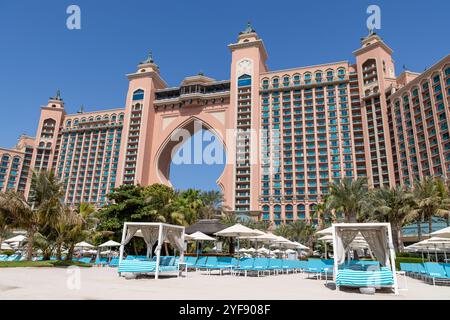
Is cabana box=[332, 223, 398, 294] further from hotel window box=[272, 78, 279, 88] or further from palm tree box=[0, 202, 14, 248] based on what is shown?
hotel window box=[272, 78, 279, 88]

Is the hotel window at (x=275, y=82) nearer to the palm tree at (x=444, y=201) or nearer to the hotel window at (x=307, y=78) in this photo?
the hotel window at (x=307, y=78)

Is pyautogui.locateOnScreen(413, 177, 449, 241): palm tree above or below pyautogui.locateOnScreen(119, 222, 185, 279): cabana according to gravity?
above

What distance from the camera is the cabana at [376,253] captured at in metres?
11.1

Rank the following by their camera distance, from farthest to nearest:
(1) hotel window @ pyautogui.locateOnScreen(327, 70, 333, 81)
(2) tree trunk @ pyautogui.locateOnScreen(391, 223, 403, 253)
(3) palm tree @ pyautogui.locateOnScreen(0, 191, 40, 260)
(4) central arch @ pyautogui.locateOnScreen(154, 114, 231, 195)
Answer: (4) central arch @ pyautogui.locateOnScreen(154, 114, 231, 195), (1) hotel window @ pyautogui.locateOnScreen(327, 70, 333, 81), (2) tree trunk @ pyautogui.locateOnScreen(391, 223, 403, 253), (3) palm tree @ pyautogui.locateOnScreen(0, 191, 40, 260)

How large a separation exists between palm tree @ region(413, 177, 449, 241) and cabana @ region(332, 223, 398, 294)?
23.4m

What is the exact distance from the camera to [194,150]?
3632 inches

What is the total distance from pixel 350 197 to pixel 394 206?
5574mm

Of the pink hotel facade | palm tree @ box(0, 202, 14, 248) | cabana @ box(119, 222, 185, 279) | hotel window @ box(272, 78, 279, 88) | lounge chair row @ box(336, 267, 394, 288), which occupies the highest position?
hotel window @ box(272, 78, 279, 88)

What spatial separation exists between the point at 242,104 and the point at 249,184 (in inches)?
806

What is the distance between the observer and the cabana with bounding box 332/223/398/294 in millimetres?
11094

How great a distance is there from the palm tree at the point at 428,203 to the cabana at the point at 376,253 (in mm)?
23373

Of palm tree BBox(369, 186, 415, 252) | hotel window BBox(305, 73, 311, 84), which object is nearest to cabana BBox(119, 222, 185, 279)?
palm tree BBox(369, 186, 415, 252)

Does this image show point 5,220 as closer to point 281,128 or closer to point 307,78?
point 281,128
